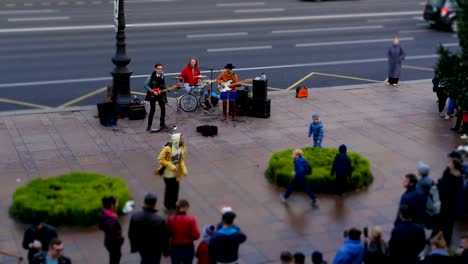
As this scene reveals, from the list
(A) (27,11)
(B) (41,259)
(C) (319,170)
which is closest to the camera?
(B) (41,259)

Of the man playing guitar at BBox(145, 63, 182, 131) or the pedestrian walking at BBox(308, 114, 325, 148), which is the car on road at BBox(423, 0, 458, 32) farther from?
the pedestrian walking at BBox(308, 114, 325, 148)

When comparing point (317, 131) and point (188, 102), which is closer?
point (317, 131)

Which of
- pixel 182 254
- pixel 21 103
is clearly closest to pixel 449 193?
pixel 182 254

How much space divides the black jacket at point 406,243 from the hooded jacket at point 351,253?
60cm

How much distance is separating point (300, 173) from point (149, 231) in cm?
417

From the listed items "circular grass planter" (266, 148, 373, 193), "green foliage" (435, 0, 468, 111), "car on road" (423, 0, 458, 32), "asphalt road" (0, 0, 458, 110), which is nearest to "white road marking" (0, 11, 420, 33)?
"asphalt road" (0, 0, 458, 110)

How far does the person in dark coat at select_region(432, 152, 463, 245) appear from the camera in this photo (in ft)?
39.0

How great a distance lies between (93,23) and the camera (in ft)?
113

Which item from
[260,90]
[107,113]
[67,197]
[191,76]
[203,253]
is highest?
[191,76]

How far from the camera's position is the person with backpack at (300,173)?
44.5ft

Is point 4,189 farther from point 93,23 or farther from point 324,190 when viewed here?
point 93,23

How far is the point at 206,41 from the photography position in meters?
30.5

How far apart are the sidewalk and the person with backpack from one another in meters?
0.29

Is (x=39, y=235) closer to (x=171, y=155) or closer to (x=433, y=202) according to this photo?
(x=171, y=155)
